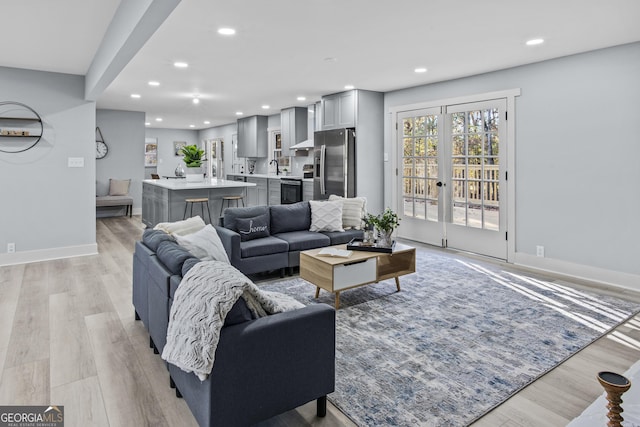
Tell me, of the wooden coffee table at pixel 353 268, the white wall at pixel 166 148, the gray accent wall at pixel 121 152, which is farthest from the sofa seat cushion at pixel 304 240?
the white wall at pixel 166 148

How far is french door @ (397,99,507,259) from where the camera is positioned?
525 cm

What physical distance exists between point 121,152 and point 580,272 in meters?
9.19

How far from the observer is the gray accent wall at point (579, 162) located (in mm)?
4047

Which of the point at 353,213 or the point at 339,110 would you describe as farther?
the point at 339,110

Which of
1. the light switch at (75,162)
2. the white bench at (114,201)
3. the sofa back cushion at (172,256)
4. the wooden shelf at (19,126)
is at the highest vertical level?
the wooden shelf at (19,126)

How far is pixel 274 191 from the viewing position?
879 cm

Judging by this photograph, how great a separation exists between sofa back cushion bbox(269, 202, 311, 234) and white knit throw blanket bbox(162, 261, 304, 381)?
2.82m

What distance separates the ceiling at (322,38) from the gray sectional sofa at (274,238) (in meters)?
1.80

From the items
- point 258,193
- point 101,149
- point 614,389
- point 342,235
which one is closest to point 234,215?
point 342,235

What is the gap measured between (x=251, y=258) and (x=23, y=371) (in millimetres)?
2169

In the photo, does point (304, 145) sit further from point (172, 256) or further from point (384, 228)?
point (172, 256)

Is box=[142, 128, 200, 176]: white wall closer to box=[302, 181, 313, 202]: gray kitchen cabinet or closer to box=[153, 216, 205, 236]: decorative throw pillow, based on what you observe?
box=[302, 181, 313, 202]: gray kitchen cabinet

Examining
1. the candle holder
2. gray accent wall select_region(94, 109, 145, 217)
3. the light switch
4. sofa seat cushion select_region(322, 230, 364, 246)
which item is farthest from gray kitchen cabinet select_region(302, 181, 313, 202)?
the candle holder

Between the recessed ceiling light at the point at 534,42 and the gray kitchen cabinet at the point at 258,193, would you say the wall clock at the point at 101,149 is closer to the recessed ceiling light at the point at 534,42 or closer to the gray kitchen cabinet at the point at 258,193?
the gray kitchen cabinet at the point at 258,193
